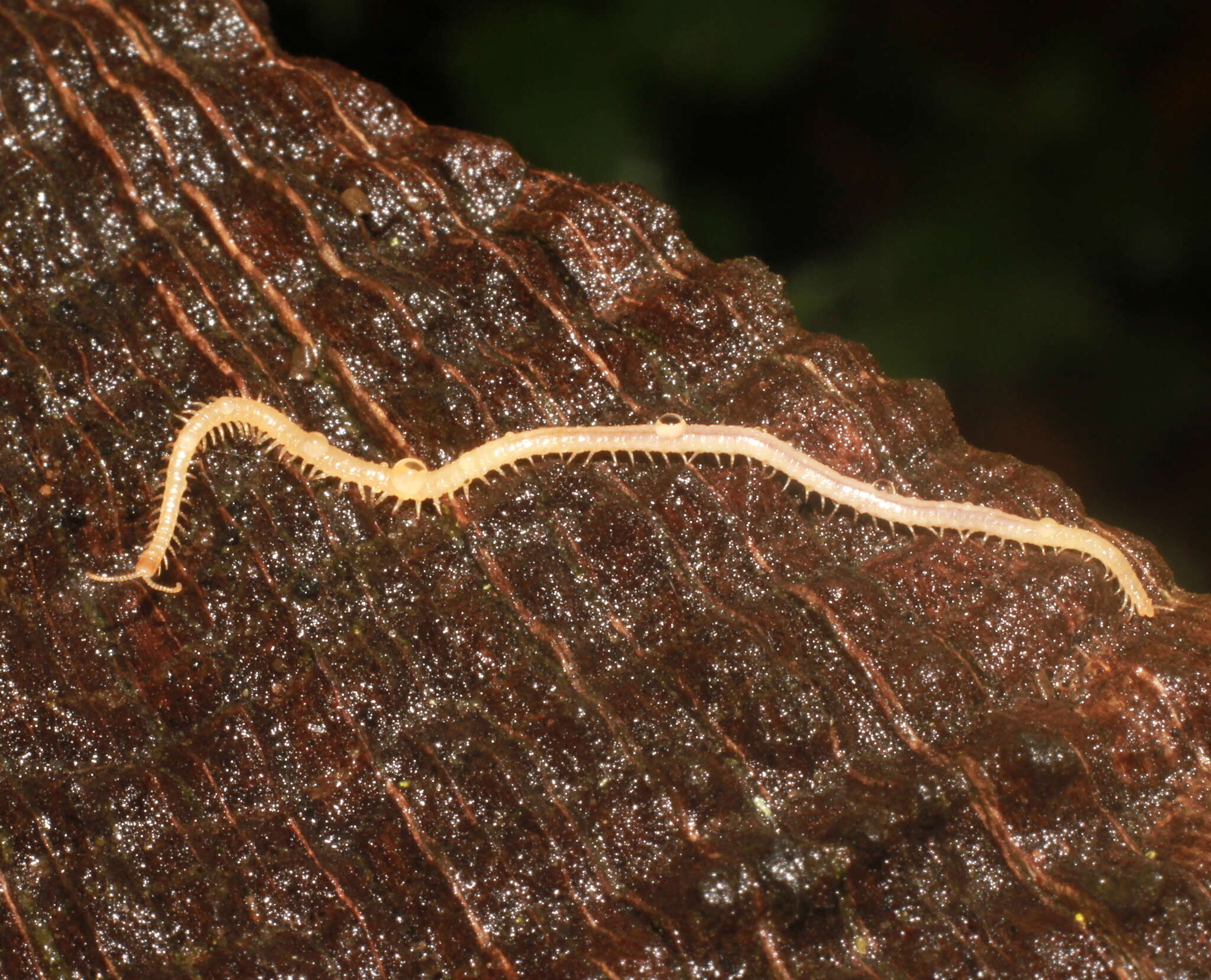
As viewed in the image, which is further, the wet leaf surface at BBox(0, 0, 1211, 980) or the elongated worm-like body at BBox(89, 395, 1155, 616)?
the elongated worm-like body at BBox(89, 395, 1155, 616)

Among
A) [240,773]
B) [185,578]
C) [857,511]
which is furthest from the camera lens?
[857,511]

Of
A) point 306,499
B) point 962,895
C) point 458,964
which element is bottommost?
point 962,895

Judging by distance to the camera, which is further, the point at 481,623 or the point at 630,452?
the point at 630,452

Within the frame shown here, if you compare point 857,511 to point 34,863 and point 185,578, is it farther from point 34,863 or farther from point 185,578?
point 34,863

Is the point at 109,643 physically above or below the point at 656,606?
above

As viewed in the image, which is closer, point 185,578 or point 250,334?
point 185,578

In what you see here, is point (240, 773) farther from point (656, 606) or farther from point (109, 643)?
point (656, 606)

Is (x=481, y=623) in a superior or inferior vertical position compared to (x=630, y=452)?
A: inferior

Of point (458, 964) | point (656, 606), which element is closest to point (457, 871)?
point (458, 964)

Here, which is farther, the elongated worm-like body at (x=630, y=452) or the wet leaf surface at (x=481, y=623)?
the elongated worm-like body at (x=630, y=452)

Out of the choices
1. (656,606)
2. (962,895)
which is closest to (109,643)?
(656,606)

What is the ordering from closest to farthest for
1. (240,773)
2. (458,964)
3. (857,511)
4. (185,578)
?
(458,964)
(240,773)
(185,578)
(857,511)
